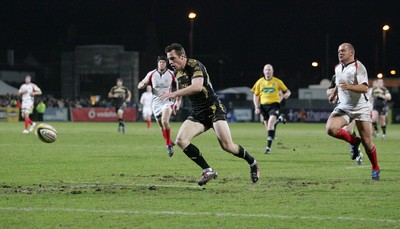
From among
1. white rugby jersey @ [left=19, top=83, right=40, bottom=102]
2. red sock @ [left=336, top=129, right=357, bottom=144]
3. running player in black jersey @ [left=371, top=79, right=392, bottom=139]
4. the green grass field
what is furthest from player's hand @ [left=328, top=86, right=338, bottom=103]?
white rugby jersey @ [left=19, top=83, right=40, bottom=102]

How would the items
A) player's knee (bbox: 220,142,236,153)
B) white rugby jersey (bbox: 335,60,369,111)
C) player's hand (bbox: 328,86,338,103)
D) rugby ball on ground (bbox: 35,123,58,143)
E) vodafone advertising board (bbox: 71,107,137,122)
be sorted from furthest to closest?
vodafone advertising board (bbox: 71,107,137,122)
rugby ball on ground (bbox: 35,123,58,143)
player's hand (bbox: 328,86,338,103)
white rugby jersey (bbox: 335,60,369,111)
player's knee (bbox: 220,142,236,153)

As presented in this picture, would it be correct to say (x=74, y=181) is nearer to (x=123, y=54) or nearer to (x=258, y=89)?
(x=258, y=89)

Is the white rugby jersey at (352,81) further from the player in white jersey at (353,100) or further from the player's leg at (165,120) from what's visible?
the player's leg at (165,120)

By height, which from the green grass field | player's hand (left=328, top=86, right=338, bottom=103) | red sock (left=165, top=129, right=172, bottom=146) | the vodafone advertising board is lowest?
the vodafone advertising board

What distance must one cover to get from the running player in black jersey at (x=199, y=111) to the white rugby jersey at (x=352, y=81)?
8.57 feet

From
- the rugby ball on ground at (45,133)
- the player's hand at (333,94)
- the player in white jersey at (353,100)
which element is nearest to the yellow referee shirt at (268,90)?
the player's hand at (333,94)

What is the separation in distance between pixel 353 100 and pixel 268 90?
873 centimetres

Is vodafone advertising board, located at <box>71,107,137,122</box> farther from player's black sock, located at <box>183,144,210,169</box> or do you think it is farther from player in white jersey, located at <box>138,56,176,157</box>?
player's black sock, located at <box>183,144,210,169</box>

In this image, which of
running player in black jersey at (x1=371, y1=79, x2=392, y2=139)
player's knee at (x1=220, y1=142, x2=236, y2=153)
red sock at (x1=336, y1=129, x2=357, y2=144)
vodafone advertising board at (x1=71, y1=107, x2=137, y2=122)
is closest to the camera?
player's knee at (x1=220, y1=142, x2=236, y2=153)

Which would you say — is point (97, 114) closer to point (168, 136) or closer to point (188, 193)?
point (168, 136)

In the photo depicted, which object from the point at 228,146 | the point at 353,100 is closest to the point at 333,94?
the point at 353,100

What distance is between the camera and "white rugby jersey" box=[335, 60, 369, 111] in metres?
13.8

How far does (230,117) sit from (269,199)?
4710cm

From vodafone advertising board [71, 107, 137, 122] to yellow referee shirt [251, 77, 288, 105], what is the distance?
35.6 meters
